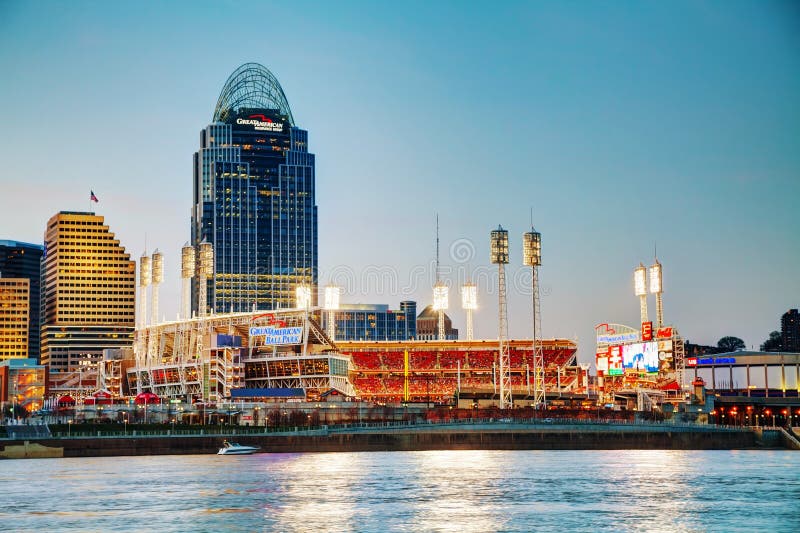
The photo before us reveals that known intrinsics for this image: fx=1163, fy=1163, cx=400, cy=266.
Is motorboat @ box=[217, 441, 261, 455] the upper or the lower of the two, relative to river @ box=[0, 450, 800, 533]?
upper

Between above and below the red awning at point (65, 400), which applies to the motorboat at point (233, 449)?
Answer: below

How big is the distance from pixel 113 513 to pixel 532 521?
29.6 meters

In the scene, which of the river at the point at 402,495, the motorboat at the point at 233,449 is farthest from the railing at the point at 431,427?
the river at the point at 402,495

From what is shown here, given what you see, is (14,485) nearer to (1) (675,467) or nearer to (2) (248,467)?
(2) (248,467)

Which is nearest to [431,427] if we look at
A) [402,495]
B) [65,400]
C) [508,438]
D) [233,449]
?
[508,438]

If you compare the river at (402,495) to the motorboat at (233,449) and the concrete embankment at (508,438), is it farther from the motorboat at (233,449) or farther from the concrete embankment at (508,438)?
the concrete embankment at (508,438)

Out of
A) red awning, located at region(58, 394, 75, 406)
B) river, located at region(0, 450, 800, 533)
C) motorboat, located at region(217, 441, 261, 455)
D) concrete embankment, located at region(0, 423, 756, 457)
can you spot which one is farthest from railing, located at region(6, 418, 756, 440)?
river, located at region(0, 450, 800, 533)

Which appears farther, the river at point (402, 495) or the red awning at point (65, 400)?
the red awning at point (65, 400)

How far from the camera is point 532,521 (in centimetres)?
7838

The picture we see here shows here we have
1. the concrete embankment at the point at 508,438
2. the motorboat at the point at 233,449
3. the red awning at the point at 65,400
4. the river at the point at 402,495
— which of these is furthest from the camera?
the red awning at the point at 65,400

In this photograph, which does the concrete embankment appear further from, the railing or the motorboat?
the motorboat

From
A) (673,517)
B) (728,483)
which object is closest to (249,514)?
A: (673,517)

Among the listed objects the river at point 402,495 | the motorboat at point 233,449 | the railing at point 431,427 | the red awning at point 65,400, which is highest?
the red awning at point 65,400

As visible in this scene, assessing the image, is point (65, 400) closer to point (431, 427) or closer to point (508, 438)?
point (431, 427)
